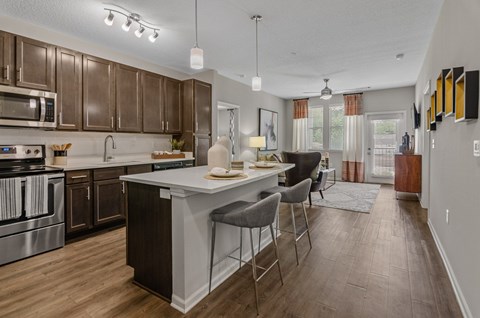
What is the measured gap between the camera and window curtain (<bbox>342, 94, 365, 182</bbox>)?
7254mm

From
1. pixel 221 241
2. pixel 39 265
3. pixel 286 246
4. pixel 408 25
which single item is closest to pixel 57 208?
pixel 39 265

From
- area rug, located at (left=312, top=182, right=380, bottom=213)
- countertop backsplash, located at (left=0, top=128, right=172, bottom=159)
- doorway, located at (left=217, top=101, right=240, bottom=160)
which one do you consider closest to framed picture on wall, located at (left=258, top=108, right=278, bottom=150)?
doorway, located at (left=217, top=101, right=240, bottom=160)

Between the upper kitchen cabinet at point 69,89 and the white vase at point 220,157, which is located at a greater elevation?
the upper kitchen cabinet at point 69,89

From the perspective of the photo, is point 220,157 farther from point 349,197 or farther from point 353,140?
point 353,140

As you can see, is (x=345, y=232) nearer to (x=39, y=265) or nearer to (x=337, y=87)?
(x=39, y=265)

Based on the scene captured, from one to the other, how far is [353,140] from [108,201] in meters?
6.57

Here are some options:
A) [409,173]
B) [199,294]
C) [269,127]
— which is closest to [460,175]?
→ [199,294]

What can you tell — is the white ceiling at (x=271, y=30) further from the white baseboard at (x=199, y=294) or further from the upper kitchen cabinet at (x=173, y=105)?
the white baseboard at (x=199, y=294)

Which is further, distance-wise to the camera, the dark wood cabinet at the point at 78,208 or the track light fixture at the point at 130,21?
the dark wood cabinet at the point at 78,208

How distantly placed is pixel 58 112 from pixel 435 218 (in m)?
4.95

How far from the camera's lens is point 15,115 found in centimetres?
280

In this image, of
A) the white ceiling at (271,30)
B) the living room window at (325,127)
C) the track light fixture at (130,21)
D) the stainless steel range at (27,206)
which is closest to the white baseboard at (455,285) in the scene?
the white ceiling at (271,30)

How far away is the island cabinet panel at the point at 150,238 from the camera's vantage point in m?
1.89

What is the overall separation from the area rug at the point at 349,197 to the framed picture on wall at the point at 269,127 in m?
2.24
